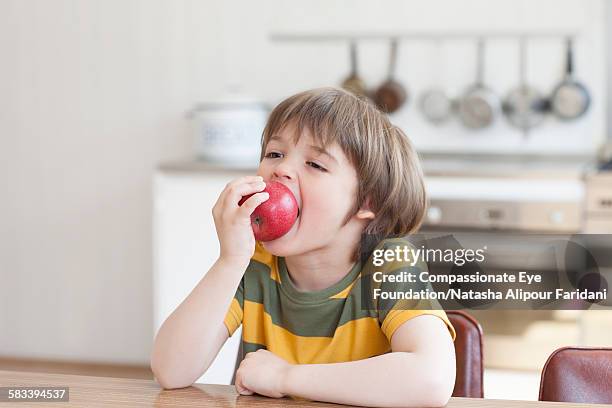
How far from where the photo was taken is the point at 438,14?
11.2ft

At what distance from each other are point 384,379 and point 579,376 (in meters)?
0.27

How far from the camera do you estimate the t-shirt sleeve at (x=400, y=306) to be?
40.9 inches

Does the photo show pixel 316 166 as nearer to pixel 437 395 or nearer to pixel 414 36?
pixel 437 395

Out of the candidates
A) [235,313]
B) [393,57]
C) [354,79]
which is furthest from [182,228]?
[235,313]

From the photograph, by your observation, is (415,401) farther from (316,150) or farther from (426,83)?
(426,83)

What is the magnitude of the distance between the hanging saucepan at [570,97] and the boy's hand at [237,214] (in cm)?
243

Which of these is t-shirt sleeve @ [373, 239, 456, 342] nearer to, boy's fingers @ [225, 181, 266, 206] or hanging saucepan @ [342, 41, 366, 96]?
boy's fingers @ [225, 181, 266, 206]

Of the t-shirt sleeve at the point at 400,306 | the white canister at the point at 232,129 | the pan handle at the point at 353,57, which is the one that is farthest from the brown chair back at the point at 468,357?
the pan handle at the point at 353,57

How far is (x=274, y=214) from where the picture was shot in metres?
1.05

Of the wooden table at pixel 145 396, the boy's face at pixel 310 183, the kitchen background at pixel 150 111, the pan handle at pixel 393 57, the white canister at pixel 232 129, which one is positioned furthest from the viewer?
the pan handle at pixel 393 57

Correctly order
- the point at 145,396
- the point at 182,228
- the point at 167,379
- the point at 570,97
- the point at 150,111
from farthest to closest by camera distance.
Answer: the point at 150,111, the point at 570,97, the point at 182,228, the point at 167,379, the point at 145,396

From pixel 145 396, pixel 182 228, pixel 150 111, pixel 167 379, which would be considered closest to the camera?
pixel 145 396

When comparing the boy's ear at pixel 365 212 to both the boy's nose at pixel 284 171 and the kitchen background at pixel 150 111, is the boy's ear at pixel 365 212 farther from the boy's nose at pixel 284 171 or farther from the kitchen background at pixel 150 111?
the kitchen background at pixel 150 111

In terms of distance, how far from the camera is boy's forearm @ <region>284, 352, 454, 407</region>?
3.04ft
